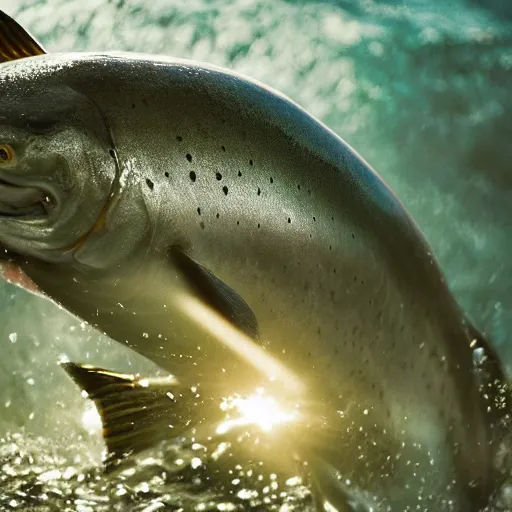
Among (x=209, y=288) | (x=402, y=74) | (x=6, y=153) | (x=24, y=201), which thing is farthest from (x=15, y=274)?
(x=402, y=74)

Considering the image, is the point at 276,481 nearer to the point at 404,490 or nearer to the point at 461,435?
the point at 404,490

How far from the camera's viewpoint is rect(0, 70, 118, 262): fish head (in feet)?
5.15

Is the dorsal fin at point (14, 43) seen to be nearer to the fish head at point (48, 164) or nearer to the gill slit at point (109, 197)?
the fish head at point (48, 164)

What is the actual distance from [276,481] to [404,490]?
477 mm

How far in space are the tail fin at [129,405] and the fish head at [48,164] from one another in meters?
0.57

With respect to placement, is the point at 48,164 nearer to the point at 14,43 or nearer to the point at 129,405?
the point at 14,43

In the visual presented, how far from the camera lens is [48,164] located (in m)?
1.60

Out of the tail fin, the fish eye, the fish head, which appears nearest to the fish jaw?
the fish head

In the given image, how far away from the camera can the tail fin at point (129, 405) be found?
2121mm

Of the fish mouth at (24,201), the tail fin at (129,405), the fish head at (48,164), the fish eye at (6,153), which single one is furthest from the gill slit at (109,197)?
the tail fin at (129,405)

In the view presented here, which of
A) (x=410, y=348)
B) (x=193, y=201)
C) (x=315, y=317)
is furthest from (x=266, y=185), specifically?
(x=410, y=348)

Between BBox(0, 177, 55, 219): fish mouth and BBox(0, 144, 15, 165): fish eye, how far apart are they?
0.05 m

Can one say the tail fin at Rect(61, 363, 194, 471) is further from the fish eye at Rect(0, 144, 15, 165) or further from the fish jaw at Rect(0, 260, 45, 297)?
the fish eye at Rect(0, 144, 15, 165)

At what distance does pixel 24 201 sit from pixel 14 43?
397mm
